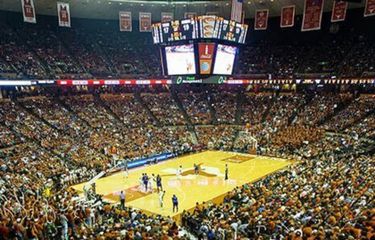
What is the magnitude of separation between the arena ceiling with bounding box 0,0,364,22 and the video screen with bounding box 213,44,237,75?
15.8m

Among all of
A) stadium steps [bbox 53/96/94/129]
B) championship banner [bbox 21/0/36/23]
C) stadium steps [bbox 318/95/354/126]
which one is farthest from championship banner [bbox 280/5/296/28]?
stadium steps [bbox 53/96/94/129]

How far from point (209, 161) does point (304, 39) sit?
25799 millimetres

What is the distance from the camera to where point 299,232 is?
12.0m

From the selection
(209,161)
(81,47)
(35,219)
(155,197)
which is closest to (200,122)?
(209,161)

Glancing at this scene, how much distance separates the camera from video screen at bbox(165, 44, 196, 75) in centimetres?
2362

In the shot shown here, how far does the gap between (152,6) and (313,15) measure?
64.2ft

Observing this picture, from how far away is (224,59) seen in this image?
24594mm

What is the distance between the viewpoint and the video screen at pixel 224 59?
78.4ft

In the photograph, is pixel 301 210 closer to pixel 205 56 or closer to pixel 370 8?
pixel 205 56

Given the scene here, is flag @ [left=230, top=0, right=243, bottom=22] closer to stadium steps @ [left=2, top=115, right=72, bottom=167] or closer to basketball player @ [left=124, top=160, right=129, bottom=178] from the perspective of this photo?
basketball player @ [left=124, top=160, right=129, bottom=178]

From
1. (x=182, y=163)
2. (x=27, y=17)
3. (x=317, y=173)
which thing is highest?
(x=27, y=17)

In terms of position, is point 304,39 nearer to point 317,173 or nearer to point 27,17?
point 317,173

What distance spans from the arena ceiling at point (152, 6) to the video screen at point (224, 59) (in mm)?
15839

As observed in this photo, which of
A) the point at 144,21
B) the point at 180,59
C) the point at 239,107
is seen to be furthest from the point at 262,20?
the point at 239,107
